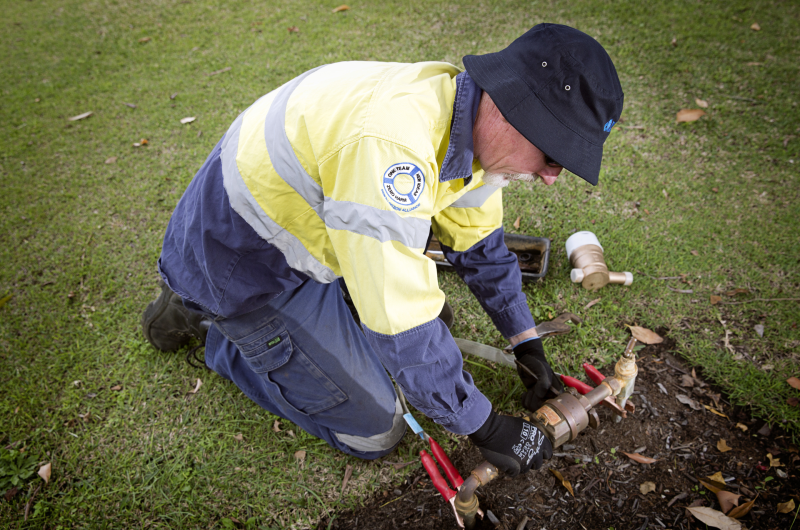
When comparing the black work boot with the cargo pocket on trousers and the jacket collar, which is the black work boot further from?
the jacket collar

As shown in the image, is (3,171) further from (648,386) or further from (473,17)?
(648,386)

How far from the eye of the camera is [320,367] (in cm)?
229

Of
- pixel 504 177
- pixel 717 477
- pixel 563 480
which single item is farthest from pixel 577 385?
pixel 504 177

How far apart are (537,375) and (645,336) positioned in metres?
0.98

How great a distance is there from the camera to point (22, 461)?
2.56 m

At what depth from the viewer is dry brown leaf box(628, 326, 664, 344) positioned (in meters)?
2.77

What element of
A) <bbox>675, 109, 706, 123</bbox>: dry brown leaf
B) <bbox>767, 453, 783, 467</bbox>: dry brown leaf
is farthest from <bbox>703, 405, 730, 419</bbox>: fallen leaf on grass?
<bbox>675, 109, 706, 123</bbox>: dry brown leaf

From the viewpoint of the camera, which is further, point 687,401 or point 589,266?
point 589,266

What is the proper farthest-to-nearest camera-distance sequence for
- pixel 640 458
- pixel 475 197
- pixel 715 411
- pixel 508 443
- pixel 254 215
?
pixel 715 411 < pixel 640 458 < pixel 475 197 < pixel 508 443 < pixel 254 215

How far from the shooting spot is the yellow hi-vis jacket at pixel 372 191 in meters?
1.46

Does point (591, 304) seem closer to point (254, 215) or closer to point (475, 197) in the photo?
point (475, 197)

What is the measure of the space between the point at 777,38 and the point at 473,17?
3.26 m

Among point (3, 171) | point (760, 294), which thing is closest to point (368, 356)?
point (760, 294)

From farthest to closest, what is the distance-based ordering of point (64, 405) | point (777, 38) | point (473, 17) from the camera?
point (473, 17) → point (777, 38) → point (64, 405)
